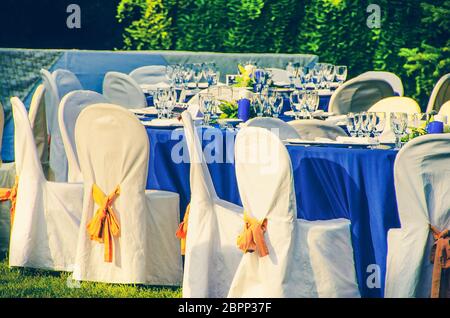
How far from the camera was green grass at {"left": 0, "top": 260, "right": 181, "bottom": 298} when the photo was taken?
7051 millimetres

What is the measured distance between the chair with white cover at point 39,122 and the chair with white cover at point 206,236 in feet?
4.96

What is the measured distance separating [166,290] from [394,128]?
62.8 inches

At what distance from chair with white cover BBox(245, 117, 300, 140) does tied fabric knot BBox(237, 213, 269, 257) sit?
33.6 inches

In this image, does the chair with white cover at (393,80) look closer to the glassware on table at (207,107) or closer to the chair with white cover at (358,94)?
the chair with white cover at (358,94)

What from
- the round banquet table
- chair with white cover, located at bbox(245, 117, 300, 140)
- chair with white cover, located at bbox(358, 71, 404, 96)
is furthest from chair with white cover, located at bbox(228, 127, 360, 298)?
chair with white cover, located at bbox(358, 71, 404, 96)

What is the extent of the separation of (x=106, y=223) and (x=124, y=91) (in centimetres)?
245

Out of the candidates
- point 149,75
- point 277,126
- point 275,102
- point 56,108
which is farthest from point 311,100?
point 149,75

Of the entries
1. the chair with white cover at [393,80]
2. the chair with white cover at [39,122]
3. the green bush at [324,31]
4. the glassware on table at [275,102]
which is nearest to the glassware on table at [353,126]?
the glassware on table at [275,102]

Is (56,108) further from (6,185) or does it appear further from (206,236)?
(206,236)

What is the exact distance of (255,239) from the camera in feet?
20.2

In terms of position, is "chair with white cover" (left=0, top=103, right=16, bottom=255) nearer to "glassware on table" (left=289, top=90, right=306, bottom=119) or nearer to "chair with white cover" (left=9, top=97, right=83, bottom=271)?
"chair with white cover" (left=9, top=97, right=83, bottom=271)
